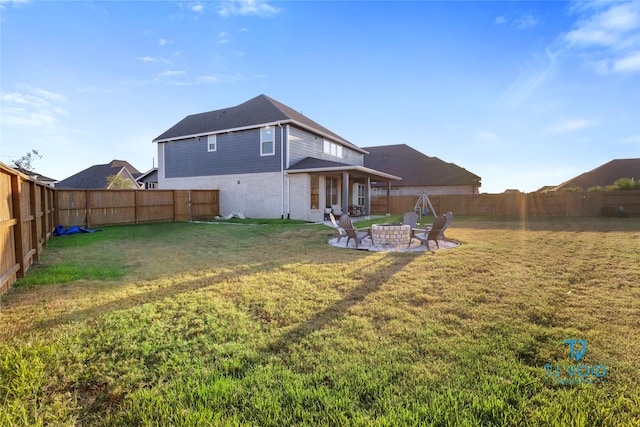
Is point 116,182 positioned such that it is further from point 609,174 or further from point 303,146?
point 609,174

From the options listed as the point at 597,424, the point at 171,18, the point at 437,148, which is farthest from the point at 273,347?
the point at 437,148

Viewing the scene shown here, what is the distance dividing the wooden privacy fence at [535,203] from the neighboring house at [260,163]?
7.68 metres

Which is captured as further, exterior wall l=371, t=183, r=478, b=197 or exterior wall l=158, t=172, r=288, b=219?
exterior wall l=371, t=183, r=478, b=197

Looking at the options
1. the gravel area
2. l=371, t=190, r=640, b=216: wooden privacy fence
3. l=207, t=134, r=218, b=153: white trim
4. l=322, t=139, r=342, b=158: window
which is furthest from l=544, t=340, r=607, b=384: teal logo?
l=371, t=190, r=640, b=216: wooden privacy fence

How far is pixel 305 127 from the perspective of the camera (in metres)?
17.7

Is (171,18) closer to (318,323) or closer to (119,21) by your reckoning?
(119,21)

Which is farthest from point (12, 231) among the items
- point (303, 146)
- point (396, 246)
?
point (303, 146)

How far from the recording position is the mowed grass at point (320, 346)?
1.95 m

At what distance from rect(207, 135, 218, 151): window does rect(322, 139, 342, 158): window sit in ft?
24.9

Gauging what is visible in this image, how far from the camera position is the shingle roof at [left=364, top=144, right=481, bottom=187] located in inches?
1100

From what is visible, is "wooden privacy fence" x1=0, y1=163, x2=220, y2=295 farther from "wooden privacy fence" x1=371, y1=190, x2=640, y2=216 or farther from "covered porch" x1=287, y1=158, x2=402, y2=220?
"wooden privacy fence" x1=371, y1=190, x2=640, y2=216

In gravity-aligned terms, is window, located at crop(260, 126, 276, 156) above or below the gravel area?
above

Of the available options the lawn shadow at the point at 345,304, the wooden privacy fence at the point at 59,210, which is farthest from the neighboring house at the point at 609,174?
the wooden privacy fence at the point at 59,210

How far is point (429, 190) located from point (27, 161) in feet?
138
